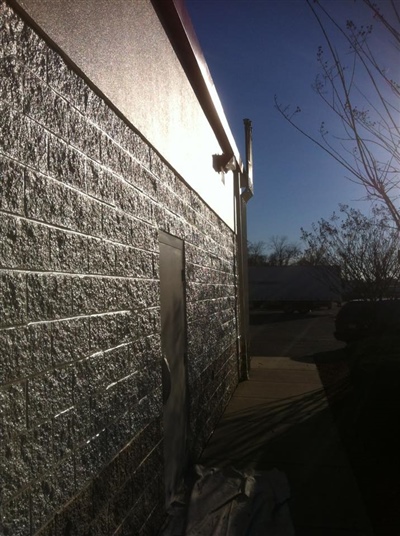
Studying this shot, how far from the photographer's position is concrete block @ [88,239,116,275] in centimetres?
297

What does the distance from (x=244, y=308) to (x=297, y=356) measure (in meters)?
5.35

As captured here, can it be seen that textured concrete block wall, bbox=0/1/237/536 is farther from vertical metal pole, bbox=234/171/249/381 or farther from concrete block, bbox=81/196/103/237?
vertical metal pole, bbox=234/171/249/381

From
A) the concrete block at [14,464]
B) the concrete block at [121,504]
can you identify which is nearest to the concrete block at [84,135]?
the concrete block at [14,464]

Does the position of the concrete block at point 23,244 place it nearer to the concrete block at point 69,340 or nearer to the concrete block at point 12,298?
the concrete block at point 12,298

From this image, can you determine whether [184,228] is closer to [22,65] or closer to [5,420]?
[22,65]

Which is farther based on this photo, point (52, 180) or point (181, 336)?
point (181, 336)

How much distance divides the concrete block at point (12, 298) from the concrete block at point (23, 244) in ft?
0.14

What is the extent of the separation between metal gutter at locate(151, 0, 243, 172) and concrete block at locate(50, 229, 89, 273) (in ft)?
9.42

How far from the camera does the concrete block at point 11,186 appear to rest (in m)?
2.05

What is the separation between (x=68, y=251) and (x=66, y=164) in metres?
0.40

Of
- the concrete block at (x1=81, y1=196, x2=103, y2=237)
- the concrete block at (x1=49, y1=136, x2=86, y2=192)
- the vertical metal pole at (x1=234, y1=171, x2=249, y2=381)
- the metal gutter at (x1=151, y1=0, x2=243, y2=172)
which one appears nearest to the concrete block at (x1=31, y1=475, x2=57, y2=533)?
the concrete block at (x1=81, y1=196, x2=103, y2=237)

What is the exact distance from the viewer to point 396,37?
4680mm

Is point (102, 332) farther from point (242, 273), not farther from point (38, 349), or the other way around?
point (242, 273)

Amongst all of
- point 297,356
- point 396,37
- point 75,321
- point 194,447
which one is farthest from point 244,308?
point 75,321
